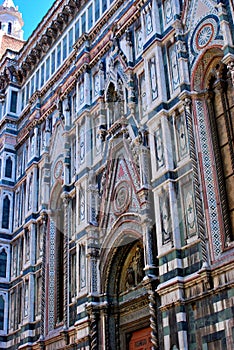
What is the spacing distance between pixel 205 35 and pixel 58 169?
322 inches

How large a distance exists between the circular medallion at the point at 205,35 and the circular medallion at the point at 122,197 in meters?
4.15

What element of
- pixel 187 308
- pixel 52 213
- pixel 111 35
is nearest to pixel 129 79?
pixel 111 35

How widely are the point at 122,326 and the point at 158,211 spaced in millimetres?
3469

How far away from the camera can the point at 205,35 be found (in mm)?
14000

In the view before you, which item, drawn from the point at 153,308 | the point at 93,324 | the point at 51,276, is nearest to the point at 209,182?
the point at 153,308

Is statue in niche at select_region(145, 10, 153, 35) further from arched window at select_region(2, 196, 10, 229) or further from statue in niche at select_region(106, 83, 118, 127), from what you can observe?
arched window at select_region(2, 196, 10, 229)

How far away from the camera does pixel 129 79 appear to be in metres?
16.8

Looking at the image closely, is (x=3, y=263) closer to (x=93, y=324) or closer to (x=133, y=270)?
(x=93, y=324)

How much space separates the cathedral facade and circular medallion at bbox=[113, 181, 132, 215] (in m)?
Result: 0.05

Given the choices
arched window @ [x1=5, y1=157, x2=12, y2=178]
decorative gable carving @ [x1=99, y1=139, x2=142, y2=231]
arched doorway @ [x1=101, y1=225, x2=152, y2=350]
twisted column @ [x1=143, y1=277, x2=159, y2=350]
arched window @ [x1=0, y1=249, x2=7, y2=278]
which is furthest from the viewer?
arched window @ [x1=5, y1=157, x2=12, y2=178]

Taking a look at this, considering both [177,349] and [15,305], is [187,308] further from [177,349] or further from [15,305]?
[15,305]

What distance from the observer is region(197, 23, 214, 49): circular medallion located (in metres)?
13.8

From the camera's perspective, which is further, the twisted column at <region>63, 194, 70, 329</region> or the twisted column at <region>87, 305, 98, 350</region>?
the twisted column at <region>63, 194, 70, 329</region>

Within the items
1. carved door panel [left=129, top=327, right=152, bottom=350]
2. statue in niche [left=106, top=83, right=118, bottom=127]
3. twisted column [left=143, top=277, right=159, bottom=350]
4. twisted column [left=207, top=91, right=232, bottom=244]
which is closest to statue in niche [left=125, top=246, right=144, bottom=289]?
carved door panel [left=129, top=327, right=152, bottom=350]
